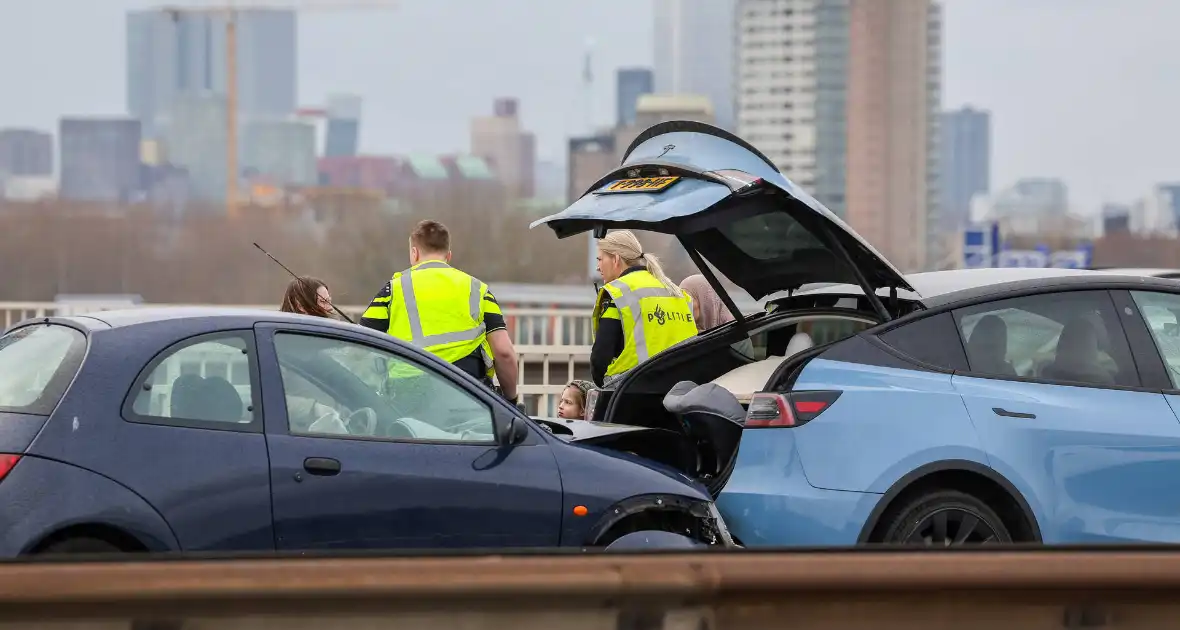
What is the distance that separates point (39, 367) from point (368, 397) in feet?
3.97

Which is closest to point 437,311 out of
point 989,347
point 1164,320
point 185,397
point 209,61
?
point 185,397

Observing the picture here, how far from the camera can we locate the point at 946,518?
6.04 meters

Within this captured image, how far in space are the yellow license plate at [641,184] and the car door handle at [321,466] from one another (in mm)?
1996

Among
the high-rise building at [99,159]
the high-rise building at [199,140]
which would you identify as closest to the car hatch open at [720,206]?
the high-rise building at [99,159]

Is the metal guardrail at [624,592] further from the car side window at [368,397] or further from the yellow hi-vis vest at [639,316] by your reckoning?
the yellow hi-vis vest at [639,316]

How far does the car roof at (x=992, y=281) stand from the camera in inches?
251

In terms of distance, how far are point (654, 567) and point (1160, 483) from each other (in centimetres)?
362

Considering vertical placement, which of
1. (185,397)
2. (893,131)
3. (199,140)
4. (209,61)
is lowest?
(185,397)

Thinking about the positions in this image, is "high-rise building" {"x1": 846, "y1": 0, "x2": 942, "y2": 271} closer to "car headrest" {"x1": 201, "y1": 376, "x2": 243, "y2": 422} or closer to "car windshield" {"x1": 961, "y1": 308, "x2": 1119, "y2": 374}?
"car windshield" {"x1": 961, "y1": 308, "x2": 1119, "y2": 374}

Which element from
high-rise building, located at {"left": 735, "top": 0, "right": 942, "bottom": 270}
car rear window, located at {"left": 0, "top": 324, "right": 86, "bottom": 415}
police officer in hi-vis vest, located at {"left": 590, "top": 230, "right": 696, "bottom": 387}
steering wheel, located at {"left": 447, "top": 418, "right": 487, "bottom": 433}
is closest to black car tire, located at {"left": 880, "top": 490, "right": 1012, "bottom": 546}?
steering wheel, located at {"left": 447, "top": 418, "right": 487, "bottom": 433}

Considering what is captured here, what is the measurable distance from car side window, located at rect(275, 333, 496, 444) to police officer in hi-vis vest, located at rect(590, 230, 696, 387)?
281cm

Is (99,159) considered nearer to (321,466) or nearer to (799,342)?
(799,342)

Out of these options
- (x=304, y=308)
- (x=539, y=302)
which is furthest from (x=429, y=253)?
(x=539, y=302)

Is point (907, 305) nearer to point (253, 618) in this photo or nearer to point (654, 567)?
point (654, 567)
